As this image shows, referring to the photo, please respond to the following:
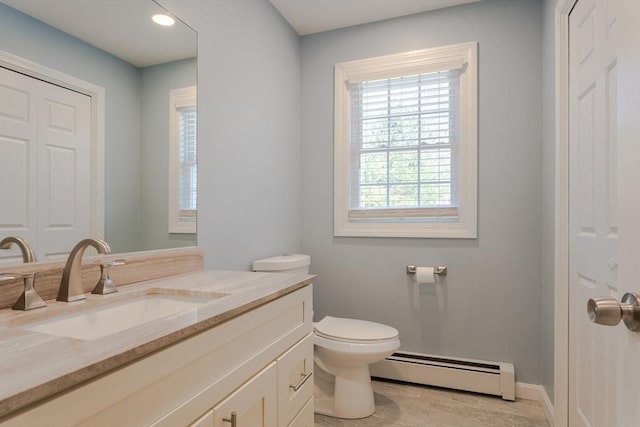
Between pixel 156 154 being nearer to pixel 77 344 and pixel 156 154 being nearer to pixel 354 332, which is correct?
pixel 77 344

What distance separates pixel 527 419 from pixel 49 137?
255 cm

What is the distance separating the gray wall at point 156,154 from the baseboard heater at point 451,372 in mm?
1655

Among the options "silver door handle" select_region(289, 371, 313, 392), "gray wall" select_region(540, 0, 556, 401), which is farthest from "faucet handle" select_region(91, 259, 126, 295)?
"gray wall" select_region(540, 0, 556, 401)

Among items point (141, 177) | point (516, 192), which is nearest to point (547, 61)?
point (516, 192)

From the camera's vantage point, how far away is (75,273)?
103 cm

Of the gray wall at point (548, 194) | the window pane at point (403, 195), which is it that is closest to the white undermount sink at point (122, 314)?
the window pane at point (403, 195)

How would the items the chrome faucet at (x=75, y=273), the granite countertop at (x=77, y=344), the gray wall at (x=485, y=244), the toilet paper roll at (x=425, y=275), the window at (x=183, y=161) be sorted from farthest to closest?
the toilet paper roll at (x=425, y=275), the gray wall at (x=485, y=244), the window at (x=183, y=161), the chrome faucet at (x=75, y=273), the granite countertop at (x=77, y=344)

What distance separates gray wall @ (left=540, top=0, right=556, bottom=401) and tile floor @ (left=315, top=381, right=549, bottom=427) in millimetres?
202

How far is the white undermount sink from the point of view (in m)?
0.89

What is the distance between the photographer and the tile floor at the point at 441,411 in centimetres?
190

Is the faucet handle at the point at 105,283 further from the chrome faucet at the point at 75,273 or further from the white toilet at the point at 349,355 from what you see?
the white toilet at the point at 349,355

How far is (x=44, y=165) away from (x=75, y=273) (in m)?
0.34

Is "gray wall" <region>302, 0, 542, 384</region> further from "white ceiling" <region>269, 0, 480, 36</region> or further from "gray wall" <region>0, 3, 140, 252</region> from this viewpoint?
"gray wall" <region>0, 3, 140, 252</region>

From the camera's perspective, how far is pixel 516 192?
222 cm
